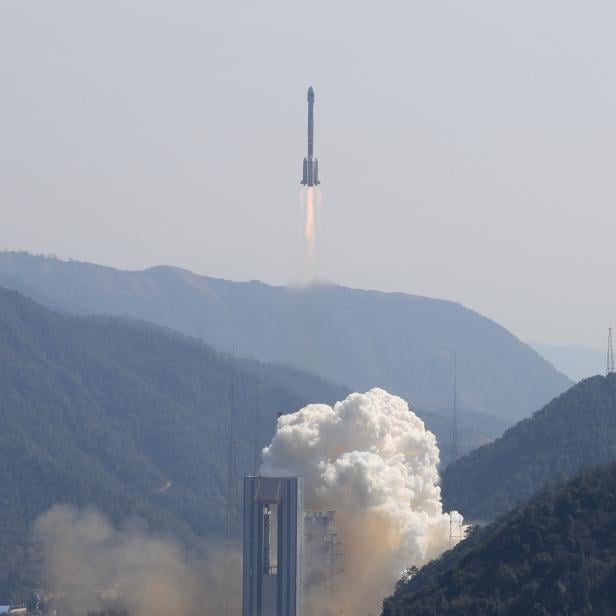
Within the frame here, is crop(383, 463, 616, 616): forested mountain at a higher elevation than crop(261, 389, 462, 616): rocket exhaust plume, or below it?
below

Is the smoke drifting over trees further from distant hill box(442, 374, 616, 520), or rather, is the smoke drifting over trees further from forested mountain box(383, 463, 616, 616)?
forested mountain box(383, 463, 616, 616)

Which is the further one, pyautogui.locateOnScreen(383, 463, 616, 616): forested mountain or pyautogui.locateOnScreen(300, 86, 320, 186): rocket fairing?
pyautogui.locateOnScreen(300, 86, 320, 186): rocket fairing

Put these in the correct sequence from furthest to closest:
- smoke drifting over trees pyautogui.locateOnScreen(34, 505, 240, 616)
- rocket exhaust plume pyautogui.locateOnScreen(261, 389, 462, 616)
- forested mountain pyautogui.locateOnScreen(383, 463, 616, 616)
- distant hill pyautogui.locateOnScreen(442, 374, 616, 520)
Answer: distant hill pyautogui.locateOnScreen(442, 374, 616, 520) → smoke drifting over trees pyautogui.locateOnScreen(34, 505, 240, 616) → rocket exhaust plume pyautogui.locateOnScreen(261, 389, 462, 616) → forested mountain pyautogui.locateOnScreen(383, 463, 616, 616)

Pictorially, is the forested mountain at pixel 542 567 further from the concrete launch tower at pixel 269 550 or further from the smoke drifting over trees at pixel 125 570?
the smoke drifting over trees at pixel 125 570

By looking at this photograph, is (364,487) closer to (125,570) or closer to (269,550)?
(269,550)

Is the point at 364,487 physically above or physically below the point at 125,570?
above

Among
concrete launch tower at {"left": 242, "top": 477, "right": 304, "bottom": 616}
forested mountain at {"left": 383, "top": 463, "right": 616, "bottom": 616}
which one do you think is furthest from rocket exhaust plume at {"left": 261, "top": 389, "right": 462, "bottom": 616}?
forested mountain at {"left": 383, "top": 463, "right": 616, "bottom": 616}

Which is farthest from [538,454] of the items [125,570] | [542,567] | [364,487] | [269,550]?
[542,567]
